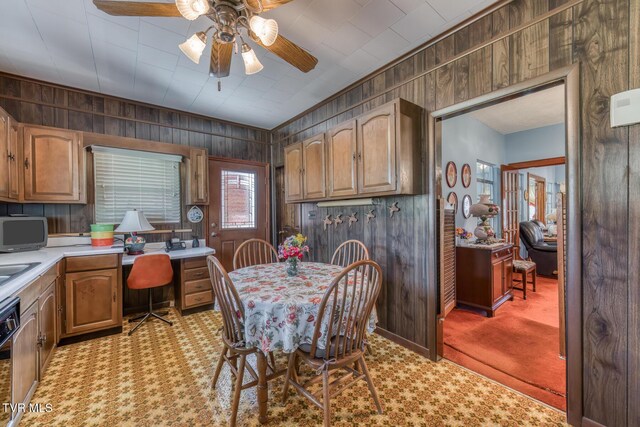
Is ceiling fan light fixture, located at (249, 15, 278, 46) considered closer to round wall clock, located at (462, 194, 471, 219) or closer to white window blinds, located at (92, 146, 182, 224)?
white window blinds, located at (92, 146, 182, 224)

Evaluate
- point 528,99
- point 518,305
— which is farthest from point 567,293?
point 528,99

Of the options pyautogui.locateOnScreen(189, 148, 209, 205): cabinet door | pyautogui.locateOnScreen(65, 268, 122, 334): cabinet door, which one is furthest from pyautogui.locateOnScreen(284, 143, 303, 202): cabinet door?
pyautogui.locateOnScreen(65, 268, 122, 334): cabinet door

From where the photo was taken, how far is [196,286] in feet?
11.1

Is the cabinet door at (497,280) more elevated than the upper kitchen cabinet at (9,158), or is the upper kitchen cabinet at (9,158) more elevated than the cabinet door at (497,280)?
the upper kitchen cabinet at (9,158)

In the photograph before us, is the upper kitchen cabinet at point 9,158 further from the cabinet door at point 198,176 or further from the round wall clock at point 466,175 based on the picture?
Answer: the round wall clock at point 466,175

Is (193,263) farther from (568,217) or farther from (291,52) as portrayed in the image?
(568,217)

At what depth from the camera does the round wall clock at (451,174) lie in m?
3.92

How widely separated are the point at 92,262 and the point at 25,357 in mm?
1131

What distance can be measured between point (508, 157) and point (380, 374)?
17.2 feet

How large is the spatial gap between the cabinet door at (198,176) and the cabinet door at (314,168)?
1451mm

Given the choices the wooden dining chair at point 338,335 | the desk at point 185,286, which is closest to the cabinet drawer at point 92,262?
the desk at point 185,286

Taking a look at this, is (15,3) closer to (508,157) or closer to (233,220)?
(233,220)

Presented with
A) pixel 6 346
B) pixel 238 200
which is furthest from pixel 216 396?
pixel 238 200

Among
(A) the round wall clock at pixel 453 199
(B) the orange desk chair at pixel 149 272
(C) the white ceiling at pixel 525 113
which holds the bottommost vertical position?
(B) the orange desk chair at pixel 149 272
